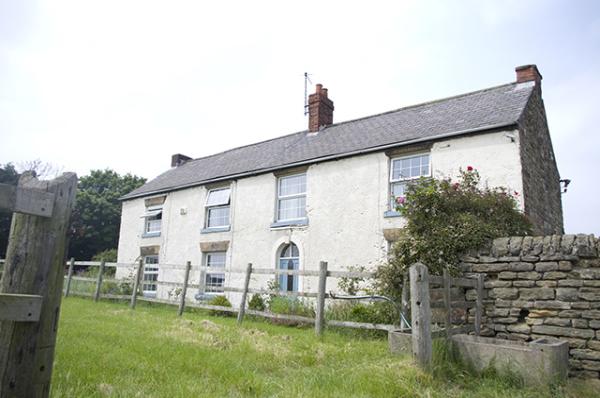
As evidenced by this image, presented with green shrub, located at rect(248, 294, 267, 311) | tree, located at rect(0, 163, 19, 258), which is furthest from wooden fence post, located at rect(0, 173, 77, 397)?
tree, located at rect(0, 163, 19, 258)

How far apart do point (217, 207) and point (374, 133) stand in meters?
6.66

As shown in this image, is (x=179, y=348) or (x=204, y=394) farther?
(x=179, y=348)

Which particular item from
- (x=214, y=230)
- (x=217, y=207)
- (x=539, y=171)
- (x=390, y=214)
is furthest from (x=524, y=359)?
(x=217, y=207)

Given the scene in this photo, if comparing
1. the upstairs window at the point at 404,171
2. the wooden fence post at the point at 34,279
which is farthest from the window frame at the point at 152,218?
the wooden fence post at the point at 34,279

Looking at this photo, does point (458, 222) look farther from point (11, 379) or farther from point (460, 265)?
point (11, 379)

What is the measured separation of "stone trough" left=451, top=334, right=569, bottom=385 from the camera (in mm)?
4867

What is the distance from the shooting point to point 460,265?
7699mm

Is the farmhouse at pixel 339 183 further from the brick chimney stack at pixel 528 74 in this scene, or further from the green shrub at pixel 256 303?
the green shrub at pixel 256 303

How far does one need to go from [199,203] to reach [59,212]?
1463cm

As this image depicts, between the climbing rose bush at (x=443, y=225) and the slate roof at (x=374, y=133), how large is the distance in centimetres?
316

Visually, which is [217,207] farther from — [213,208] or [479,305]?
[479,305]

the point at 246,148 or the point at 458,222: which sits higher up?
the point at 246,148

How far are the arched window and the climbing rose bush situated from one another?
5788 millimetres

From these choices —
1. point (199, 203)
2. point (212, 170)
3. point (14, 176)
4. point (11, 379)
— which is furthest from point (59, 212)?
point (14, 176)
